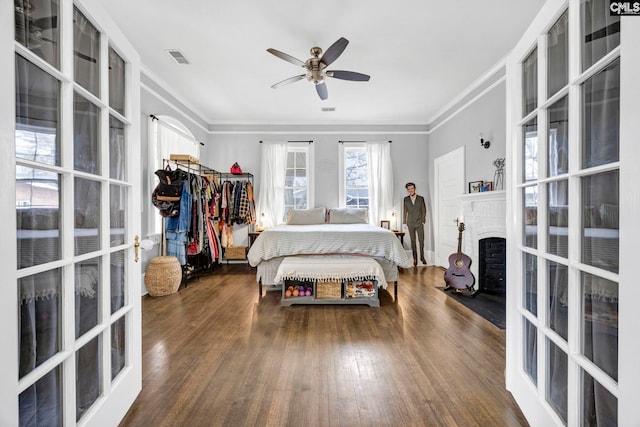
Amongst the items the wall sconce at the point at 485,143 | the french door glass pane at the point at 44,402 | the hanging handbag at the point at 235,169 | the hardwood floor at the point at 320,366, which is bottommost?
the hardwood floor at the point at 320,366

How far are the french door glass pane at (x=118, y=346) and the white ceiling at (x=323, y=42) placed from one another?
2356 millimetres

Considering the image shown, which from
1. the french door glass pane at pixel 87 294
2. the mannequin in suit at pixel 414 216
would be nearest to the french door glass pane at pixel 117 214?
the french door glass pane at pixel 87 294

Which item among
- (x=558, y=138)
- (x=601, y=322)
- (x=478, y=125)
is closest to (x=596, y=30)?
(x=558, y=138)

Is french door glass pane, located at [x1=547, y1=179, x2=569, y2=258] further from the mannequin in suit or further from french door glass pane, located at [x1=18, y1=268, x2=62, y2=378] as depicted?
the mannequin in suit

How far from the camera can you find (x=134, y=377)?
63.3 inches

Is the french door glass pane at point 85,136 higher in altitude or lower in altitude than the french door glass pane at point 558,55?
lower

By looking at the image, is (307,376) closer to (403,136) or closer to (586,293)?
(586,293)

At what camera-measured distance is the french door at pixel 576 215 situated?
33.5 inches

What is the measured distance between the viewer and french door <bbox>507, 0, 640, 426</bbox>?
85 cm

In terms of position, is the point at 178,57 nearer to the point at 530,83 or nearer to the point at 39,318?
the point at 39,318

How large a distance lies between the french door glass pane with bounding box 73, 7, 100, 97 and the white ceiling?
1470mm

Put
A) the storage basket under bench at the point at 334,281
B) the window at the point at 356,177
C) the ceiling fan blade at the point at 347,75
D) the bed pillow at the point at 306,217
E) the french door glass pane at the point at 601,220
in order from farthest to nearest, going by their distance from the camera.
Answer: the window at the point at 356,177
the bed pillow at the point at 306,217
the storage basket under bench at the point at 334,281
the ceiling fan blade at the point at 347,75
the french door glass pane at the point at 601,220

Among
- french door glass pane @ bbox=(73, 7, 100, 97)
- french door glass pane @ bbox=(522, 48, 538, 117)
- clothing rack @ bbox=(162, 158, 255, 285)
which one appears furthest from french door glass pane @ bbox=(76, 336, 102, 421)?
clothing rack @ bbox=(162, 158, 255, 285)

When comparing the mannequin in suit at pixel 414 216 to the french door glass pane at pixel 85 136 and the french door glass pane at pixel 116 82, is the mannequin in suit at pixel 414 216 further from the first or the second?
the french door glass pane at pixel 85 136
